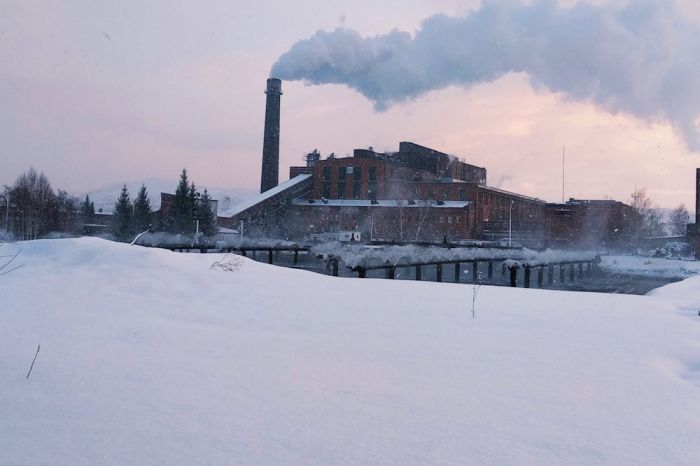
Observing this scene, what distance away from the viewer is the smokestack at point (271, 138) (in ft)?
186

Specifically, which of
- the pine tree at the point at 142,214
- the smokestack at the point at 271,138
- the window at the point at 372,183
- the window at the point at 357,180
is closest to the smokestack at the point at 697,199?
the window at the point at 372,183

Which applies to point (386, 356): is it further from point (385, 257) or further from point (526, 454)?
point (385, 257)

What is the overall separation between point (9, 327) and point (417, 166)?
7161cm

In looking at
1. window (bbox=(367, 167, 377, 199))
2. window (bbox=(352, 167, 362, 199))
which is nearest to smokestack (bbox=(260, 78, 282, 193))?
window (bbox=(352, 167, 362, 199))

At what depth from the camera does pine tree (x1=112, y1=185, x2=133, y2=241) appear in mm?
54031

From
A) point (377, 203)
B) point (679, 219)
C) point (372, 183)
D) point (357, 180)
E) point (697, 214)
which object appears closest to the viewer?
point (697, 214)

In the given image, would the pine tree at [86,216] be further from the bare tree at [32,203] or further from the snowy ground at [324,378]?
the snowy ground at [324,378]

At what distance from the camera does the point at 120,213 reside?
56719mm

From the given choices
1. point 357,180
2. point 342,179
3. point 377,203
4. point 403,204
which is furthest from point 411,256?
point 342,179

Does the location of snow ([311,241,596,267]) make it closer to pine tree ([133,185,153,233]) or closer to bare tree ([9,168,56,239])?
pine tree ([133,185,153,233])

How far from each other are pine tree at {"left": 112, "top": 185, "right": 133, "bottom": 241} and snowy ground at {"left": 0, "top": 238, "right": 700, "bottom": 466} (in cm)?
4958

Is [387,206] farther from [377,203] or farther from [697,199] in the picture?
[697,199]

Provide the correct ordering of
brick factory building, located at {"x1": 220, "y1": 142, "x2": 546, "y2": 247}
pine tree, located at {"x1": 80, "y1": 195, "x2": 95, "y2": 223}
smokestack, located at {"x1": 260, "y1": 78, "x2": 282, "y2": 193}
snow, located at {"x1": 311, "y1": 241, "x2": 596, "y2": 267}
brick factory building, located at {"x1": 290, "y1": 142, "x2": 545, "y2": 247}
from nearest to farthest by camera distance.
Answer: snow, located at {"x1": 311, "y1": 241, "x2": 596, "y2": 267} < smokestack, located at {"x1": 260, "y1": 78, "x2": 282, "y2": 193} < brick factory building, located at {"x1": 290, "y1": 142, "x2": 545, "y2": 247} < brick factory building, located at {"x1": 220, "y1": 142, "x2": 546, "y2": 247} < pine tree, located at {"x1": 80, "y1": 195, "x2": 95, "y2": 223}

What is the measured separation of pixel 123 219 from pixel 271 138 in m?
18.0
